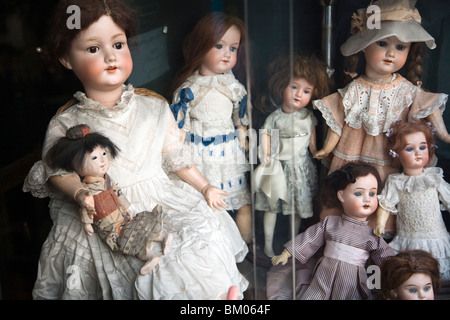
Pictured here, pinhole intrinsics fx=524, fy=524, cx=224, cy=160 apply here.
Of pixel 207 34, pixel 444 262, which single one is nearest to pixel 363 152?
pixel 444 262

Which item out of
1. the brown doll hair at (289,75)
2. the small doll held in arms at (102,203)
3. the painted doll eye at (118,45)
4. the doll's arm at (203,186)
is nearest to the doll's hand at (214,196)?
the doll's arm at (203,186)

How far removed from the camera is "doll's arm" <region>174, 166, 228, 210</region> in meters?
1.89

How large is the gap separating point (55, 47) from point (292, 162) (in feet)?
3.00

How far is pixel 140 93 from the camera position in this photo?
6.28ft

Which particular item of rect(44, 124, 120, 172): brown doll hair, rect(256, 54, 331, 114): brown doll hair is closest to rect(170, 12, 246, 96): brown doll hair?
rect(256, 54, 331, 114): brown doll hair

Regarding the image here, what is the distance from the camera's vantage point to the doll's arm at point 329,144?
2039 millimetres

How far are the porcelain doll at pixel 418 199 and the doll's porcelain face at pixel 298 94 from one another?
341 mm

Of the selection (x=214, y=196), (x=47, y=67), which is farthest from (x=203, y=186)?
(x=47, y=67)

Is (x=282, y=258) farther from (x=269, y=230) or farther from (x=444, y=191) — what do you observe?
(x=444, y=191)

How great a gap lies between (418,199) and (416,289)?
35 cm

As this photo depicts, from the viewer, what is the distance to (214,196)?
6.20 ft

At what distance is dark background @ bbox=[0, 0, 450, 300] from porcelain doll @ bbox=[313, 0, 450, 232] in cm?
4

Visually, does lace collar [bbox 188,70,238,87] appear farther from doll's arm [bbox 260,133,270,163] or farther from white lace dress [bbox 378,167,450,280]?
white lace dress [bbox 378,167,450,280]
